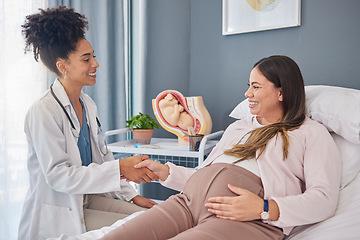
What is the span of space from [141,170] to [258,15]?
1263 mm

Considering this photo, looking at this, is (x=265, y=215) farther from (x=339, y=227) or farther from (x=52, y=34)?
(x=52, y=34)

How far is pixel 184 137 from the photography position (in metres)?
2.06

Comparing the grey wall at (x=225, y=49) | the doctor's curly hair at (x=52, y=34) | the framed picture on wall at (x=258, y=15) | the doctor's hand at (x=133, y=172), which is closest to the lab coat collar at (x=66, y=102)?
the doctor's curly hair at (x=52, y=34)

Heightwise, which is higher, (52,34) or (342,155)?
(52,34)

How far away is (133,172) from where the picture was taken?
1.41 metres

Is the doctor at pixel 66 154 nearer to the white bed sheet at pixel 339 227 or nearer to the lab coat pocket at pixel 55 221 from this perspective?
the lab coat pocket at pixel 55 221

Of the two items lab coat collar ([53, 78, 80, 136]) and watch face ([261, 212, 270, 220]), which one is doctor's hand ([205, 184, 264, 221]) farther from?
lab coat collar ([53, 78, 80, 136])

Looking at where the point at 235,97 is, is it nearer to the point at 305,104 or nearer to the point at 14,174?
the point at 305,104

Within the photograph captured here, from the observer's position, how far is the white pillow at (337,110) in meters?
1.20

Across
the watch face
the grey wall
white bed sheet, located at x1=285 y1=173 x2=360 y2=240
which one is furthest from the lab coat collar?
the grey wall

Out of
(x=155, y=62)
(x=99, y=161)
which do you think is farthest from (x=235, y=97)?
(x=99, y=161)

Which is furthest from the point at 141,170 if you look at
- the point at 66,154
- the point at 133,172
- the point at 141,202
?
the point at 66,154

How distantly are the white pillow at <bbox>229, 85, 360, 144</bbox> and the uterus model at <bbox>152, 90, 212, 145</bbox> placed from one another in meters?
0.72

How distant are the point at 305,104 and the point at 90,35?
155 cm
